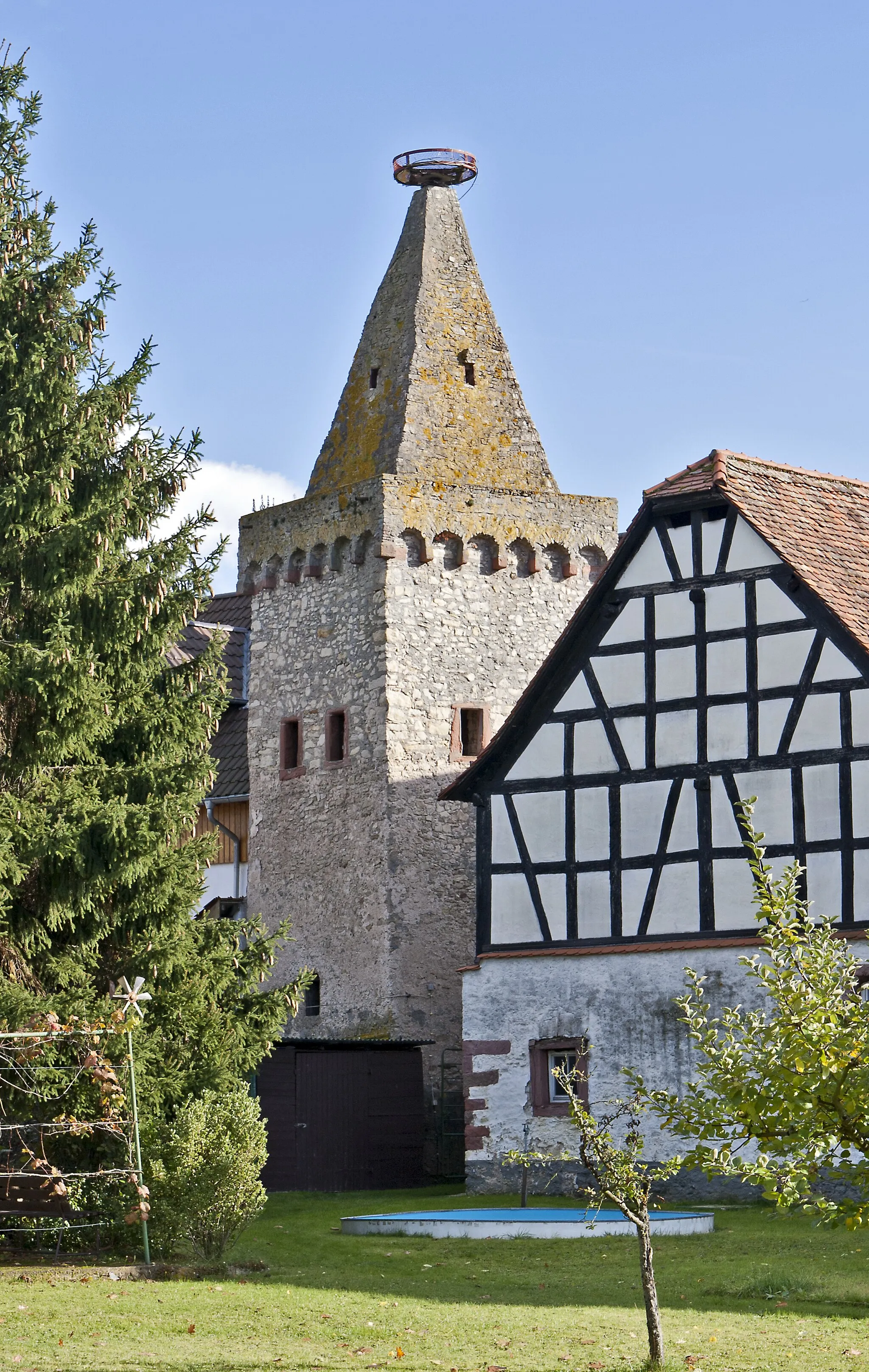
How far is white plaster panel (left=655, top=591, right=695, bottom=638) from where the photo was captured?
20.8m

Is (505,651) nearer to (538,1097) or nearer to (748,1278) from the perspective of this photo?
(538,1097)

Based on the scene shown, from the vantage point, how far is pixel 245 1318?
12172mm

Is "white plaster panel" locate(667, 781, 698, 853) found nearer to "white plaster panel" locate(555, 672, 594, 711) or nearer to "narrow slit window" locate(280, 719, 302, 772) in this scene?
"white plaster panel" locate(555, 672, 594, 711)

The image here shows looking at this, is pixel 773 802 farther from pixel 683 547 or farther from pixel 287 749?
pixel 287 749

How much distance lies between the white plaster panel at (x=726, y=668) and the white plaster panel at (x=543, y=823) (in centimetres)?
233

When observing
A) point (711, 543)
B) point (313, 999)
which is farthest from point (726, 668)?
point (313, 999)

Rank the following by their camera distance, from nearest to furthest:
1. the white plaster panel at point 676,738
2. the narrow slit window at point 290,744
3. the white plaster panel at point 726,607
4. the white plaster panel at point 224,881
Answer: the white plaster panel at point 726,607, the white plaster panel at point 676,738, the narrow slit window at point 290,744, the white plaster panel at point 224,881

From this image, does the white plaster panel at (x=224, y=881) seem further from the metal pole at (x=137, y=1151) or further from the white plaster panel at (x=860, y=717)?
the metal pole at (x=137, y=1151)

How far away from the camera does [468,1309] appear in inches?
497

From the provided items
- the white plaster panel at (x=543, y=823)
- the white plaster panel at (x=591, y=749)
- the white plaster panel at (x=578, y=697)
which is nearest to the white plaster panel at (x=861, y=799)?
the white plaster panel at (x=591, y=749)

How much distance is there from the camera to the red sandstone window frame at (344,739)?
27.5 metres

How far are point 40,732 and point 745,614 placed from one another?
8276mm

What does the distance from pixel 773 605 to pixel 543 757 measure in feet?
11.1

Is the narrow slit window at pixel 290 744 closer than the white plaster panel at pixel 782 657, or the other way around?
the white plaster panel at pixel 782 657
